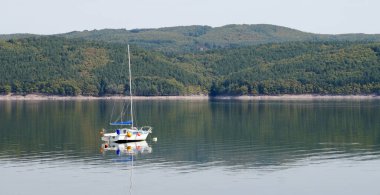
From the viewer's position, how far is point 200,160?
59.1 meters

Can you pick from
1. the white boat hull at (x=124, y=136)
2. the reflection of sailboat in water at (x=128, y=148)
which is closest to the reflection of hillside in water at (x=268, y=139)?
the reflection of sailboat in water at (x=128, y=148)

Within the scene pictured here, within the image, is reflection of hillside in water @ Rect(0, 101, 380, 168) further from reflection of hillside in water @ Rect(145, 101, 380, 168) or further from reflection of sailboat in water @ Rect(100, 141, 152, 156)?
Answer: reflection of sailboat in water @ Rect(100, 141, 152, 156)

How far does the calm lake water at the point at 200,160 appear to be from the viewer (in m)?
47.4

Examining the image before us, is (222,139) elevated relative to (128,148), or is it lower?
elevated

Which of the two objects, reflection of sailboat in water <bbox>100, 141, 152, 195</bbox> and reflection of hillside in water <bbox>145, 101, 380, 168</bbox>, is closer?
reflection of hillside in water <bbox>145, 101, 380, 168</bbox>

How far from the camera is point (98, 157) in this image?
202 feet

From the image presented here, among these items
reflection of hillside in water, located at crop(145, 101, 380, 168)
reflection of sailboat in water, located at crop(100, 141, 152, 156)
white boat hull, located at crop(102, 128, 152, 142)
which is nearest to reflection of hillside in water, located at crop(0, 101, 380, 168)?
reflection of hillside in water, located at crop(145, 101, 380, 168)

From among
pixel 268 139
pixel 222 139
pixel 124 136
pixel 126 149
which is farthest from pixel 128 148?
pixel 268 139

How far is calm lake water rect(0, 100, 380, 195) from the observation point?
47.4m

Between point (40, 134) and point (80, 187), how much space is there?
3642 centimetres

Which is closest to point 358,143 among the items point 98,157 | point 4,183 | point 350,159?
point 350,159

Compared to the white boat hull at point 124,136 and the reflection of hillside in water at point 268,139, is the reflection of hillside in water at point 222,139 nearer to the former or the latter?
the reflection of hillside in water at point 268,139

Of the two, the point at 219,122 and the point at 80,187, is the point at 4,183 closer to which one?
the point at 80,187

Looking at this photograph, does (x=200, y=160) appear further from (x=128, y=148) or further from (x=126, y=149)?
(x=128, y=148)
